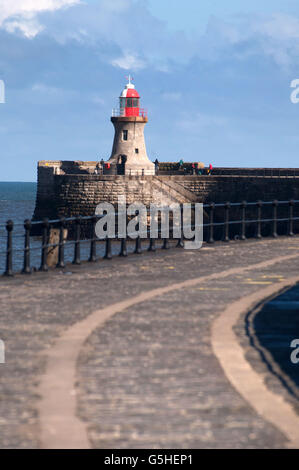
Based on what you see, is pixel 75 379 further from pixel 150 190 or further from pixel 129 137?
pixel 129 137

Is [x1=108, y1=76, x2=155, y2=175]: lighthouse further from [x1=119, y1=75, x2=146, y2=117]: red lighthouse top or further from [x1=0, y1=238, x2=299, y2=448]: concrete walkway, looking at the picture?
[x1=0, y1=238, x2=299, y2=448]: concrete walkway

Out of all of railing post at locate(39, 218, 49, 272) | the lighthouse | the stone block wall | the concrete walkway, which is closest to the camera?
the concrete walkway

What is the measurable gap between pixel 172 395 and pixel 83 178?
2581 inches

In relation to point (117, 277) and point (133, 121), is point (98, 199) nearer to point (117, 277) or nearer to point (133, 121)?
point (133, 121)

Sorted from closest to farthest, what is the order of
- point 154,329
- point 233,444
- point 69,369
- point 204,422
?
point 233,444 → point 204,422 → point 69,369 → point 154,329

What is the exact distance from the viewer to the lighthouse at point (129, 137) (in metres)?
79.8

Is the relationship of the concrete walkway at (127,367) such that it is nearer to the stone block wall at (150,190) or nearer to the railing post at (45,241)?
the railing post at (45,241)

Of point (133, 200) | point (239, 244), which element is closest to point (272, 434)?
point (239, 244)

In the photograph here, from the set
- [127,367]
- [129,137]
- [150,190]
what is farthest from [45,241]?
[129,137]

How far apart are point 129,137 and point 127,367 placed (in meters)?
73.4

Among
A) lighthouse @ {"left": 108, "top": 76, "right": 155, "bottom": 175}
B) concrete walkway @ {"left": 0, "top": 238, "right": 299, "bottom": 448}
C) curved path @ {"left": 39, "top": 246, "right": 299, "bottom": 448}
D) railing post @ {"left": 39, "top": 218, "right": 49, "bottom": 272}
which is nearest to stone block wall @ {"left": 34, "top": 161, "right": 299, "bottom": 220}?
lighthouse @ {"left": 108, "top": 76, "right": 155, "bottom": 175}

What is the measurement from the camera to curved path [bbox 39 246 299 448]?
5.80m

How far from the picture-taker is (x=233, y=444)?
552 centimetres

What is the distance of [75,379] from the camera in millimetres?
7188
